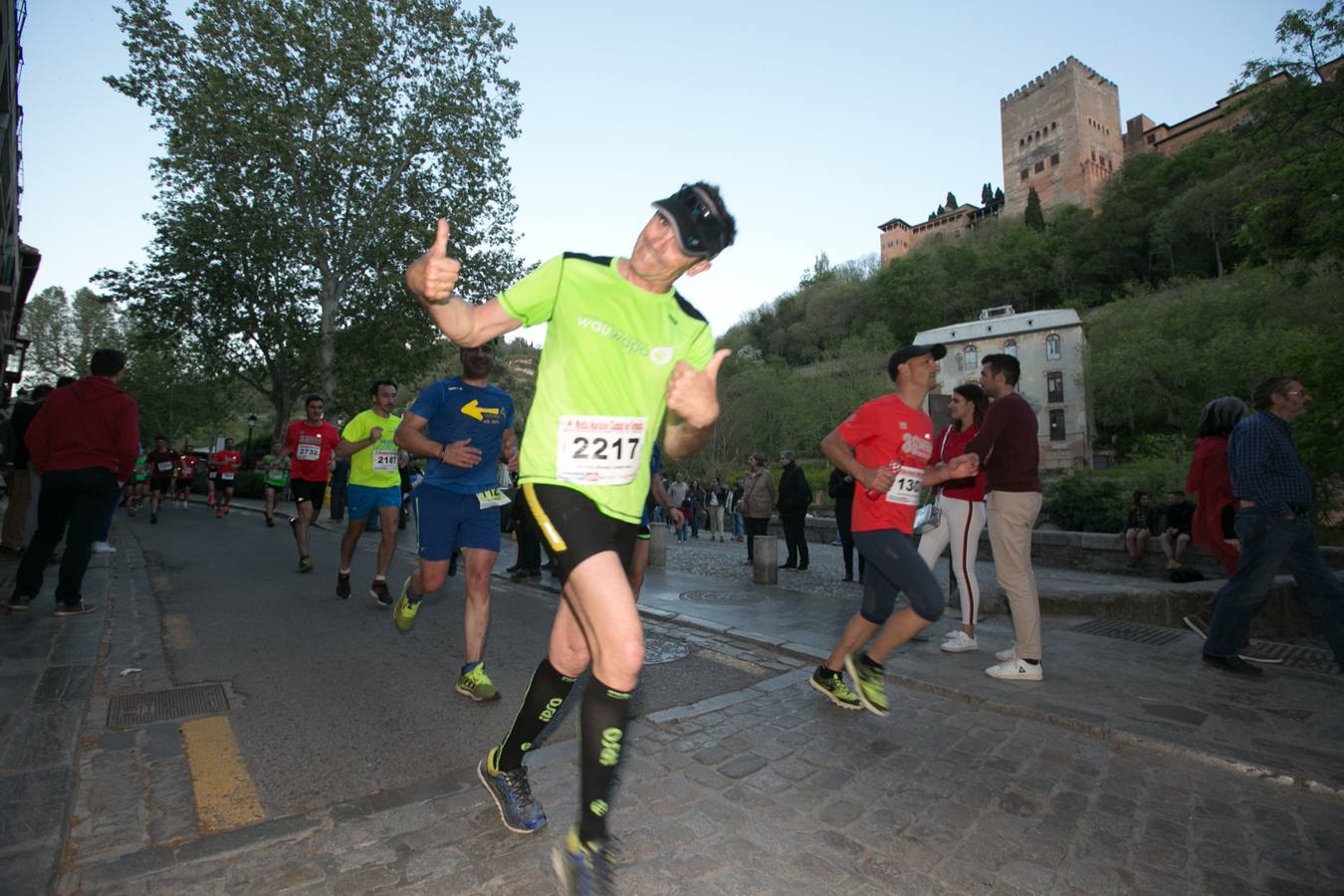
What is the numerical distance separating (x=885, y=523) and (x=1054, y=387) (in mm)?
70096

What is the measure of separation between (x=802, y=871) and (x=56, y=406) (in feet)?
22.0

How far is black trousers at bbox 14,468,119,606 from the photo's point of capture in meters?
5.86

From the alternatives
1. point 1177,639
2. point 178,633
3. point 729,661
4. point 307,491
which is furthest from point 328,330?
point 1177,639

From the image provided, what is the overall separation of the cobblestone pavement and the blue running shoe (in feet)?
0.17

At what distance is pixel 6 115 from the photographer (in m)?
19.5

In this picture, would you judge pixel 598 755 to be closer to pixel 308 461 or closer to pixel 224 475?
pixel 308 461

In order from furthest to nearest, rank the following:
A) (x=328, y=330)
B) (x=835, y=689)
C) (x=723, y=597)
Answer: (x=328, y=330)
(x=723, y=597)
(x=835, y=689)

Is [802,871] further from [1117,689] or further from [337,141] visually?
[337,141]

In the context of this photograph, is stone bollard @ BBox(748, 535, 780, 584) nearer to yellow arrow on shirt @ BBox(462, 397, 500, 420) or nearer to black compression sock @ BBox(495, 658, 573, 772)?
yellow arrow on shirt @ BBox(462, 397, 500, 420)

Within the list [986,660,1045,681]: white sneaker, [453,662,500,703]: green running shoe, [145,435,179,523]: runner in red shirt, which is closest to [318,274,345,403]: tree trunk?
[145,435,179,523]: runner in red shirt

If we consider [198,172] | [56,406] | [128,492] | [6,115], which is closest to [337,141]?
[198,172]

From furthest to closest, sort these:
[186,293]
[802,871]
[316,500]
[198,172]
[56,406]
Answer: [186,293], [198,172], [316,500], [56,406], [802,871]

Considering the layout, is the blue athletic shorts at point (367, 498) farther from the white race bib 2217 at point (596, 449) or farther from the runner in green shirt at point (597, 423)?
the white race bib 2217 at point (596, 449)

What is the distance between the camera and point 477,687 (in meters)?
4.00
